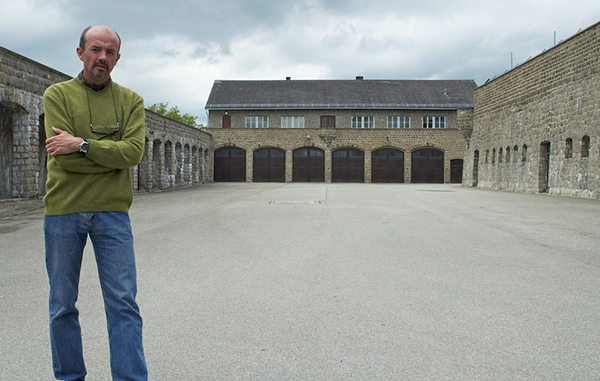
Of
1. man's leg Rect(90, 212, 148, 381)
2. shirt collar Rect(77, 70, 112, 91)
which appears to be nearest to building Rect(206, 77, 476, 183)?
shirt collar Rect(77, 70, 112, 91)

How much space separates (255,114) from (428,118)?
1407 centimetres

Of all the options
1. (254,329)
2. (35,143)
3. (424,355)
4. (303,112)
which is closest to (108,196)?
(254,329)

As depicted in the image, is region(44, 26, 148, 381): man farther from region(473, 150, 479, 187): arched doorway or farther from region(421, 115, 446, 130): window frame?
region(421, 115, 446, 130): window frame

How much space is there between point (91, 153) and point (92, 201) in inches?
8.6

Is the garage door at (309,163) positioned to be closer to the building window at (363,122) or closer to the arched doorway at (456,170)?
the building window at (363,122)

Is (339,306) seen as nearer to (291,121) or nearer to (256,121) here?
(291,121)

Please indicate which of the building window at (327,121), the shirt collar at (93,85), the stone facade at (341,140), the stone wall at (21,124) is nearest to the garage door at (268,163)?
the stone facade at (341,140)

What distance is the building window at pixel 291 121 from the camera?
40.4 m

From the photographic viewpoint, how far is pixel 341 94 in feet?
135

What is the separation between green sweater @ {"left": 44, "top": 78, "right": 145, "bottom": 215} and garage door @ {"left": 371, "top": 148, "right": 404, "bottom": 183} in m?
36.0

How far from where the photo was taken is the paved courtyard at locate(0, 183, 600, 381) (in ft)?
8.89

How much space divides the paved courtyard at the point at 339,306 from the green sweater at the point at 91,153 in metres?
1.00

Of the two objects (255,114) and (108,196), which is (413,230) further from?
(255,114)

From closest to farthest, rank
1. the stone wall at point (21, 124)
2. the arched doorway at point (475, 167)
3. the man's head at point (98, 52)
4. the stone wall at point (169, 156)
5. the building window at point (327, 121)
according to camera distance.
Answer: the man's head at point (98, 52)
the stone wall at point (21, 124)
the stone wall at point (169, 156)
the arched doorway at point (475, 167)
the building window at point (327, 121)
